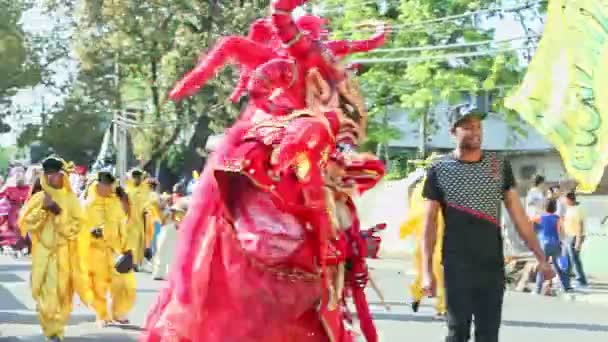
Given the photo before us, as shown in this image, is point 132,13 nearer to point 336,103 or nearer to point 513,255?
point 513,255

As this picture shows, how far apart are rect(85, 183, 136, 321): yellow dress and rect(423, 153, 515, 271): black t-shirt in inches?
→ 232

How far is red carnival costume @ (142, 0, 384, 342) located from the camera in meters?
4.00

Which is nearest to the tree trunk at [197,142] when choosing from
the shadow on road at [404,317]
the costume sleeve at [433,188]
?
the shadow on road at [404,317]

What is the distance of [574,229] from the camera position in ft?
53.5

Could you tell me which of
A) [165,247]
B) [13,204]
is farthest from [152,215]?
[13,204]

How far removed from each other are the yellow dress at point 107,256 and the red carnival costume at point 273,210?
6885 millimetres

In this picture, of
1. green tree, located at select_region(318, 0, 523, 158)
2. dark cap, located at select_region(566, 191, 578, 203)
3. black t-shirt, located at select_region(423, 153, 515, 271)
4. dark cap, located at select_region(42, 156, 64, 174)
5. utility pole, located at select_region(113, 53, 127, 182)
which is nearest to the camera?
black t-shirt, located at select_region(423, 153, 515, 271)

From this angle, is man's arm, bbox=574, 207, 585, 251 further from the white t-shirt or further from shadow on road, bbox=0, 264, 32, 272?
shadow on road, bbox=0, 264, 32, 272

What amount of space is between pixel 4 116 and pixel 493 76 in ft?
92.9

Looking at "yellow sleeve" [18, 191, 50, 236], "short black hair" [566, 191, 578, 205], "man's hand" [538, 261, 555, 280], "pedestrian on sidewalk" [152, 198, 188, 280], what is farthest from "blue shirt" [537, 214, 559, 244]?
"man's hand" [538, 261, 555, 280]

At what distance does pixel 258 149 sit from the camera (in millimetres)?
4062

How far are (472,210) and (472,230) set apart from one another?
101mm

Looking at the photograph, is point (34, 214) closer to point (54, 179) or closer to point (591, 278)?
point (54, 179)

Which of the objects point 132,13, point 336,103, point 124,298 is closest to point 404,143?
point 132,13
